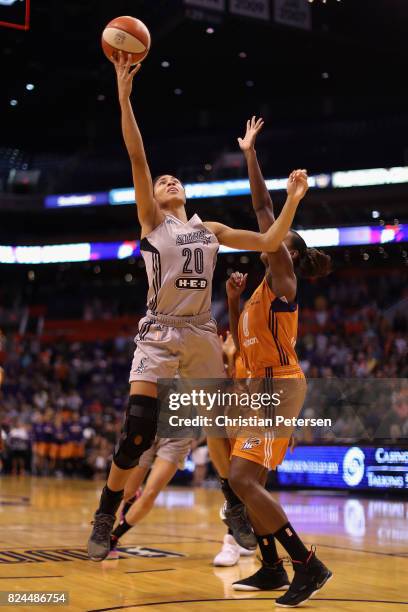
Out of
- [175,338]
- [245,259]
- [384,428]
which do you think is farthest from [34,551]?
[245,259]

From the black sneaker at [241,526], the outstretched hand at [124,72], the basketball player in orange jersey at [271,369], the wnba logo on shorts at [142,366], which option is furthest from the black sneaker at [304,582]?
the outstretched hand at [124,72]

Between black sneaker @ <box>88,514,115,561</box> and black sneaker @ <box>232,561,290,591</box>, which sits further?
black sneaker @ <box>232,561,290,591</box>

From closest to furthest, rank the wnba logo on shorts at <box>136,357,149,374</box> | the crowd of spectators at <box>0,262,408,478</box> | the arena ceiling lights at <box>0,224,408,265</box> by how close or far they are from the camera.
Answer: the wnba logo on shorts at <box>136,357,149,374</box>, the crowd of spectators at <box>0,262,408,478</box>, the arena ceiling lights at <box>0,224,408,265</box>

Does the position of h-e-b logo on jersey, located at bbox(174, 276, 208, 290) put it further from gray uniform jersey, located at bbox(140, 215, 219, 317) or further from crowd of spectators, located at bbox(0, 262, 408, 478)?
crowd of spectators, located at bbox(0, 262, 408, 478)

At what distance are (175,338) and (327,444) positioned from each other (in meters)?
9.49

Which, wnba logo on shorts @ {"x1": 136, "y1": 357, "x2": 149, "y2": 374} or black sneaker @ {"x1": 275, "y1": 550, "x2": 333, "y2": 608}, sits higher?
wnba logo on shorts @ {"x1": 136, "y1": 357, "x2": 149, "y2": 374}

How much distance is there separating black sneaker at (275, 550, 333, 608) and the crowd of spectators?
22.9ft

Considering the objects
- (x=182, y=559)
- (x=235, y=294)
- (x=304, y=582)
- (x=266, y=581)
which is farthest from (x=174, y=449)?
(x=304, y=582)

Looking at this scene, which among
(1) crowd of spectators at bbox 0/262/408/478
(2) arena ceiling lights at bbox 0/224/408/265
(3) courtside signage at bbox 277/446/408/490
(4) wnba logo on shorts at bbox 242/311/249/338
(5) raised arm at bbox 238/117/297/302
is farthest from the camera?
(2) arena ceiling lights at bbox 0/224/408/265

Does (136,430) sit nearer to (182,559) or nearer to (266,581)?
(266,581)

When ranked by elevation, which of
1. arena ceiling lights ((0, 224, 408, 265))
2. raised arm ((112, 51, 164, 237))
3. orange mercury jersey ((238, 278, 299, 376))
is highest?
arena ceiling lights ((0, 224, 408, 265))

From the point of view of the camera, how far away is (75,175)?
28.9 meters

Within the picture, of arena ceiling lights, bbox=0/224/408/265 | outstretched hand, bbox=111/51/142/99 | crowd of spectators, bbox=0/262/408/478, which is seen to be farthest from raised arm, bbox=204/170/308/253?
arena ceiling lights, bbox=0/224/408/265

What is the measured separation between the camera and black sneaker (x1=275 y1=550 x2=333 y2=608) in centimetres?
497
